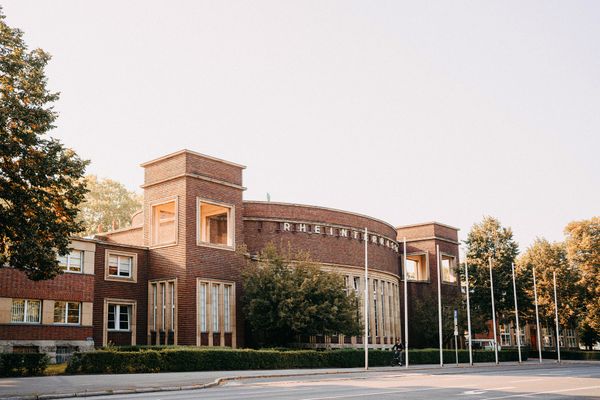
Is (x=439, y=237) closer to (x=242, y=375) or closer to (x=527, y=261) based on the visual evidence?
(x=527, y=261)

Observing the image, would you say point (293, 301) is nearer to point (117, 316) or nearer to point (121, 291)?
point (121, 291)

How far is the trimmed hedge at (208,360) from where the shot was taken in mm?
28531

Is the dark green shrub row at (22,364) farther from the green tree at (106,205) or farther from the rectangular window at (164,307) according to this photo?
the green tree at (106,205)

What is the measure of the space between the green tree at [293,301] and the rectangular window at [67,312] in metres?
10.3

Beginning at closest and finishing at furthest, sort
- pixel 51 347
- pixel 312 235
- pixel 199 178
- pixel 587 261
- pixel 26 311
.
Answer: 1. pixel 26 311
2. pixel 51 347
3. pixel 199 178
4. pixel 312 235
5. pixel 587 261

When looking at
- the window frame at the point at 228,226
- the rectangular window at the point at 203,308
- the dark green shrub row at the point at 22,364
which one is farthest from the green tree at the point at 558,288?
the dark green shrub row at the point at 22,364

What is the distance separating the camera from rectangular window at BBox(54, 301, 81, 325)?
3603cm

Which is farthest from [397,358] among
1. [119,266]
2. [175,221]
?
[119,266]

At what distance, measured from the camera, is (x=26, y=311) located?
114 feet

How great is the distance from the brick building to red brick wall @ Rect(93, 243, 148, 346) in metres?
0.06

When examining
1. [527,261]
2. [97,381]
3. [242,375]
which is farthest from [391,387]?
[527,261]

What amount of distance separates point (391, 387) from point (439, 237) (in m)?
47.1

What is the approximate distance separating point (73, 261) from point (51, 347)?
511cm

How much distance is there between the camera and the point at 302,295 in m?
39.2
